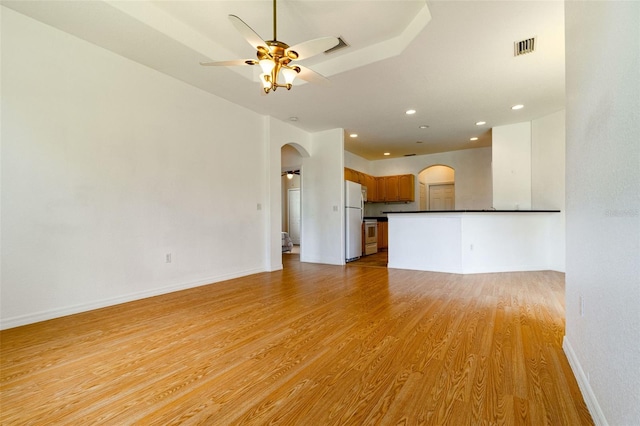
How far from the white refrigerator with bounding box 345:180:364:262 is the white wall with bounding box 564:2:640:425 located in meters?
4.33

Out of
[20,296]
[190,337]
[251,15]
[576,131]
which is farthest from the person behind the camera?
[251,15]

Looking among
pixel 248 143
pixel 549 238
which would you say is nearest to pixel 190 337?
pixel 248 143

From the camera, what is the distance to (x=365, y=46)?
3.27 meters

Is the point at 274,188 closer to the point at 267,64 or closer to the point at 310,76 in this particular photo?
the point at 310,76

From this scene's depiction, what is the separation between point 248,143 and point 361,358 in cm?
387

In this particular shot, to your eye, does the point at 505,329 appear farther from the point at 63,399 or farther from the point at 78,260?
the point at 78,260

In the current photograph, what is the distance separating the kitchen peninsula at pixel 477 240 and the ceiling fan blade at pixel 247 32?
3.82 metres

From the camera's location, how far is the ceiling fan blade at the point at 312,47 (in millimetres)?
2115

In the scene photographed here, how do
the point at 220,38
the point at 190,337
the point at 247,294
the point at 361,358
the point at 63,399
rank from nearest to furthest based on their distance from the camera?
the point at 63,399
the point at 361,358
the point at 190,337
the point at 220,38
the point at 247,294

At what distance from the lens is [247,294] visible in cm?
350

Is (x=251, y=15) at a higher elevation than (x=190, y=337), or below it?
higher

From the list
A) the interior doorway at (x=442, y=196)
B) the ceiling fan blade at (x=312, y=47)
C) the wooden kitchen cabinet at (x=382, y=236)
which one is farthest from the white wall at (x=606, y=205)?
the interior doorway at (x=442, y=196)

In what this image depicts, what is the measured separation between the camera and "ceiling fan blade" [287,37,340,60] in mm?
2115

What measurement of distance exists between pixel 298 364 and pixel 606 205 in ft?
5.82
